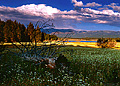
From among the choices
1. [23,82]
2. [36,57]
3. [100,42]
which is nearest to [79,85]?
[23,82]

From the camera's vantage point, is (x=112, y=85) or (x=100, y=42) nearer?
(x=112, y=85)

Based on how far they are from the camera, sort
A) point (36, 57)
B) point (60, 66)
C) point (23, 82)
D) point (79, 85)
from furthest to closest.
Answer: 1. point (36, 57)
2. point (60, 66)
3. point (23, 82)
4. point (79, 85)

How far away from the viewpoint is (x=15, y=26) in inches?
2569

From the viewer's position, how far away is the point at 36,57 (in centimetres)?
1037

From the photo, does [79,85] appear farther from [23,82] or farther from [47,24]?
[47,24]

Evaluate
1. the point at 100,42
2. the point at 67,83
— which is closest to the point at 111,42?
the point at 100,42

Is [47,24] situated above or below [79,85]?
above

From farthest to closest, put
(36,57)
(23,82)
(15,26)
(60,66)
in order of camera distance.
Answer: (15,26) → (36,57) → (60,66) → (23,82)

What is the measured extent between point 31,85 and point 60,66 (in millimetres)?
3335

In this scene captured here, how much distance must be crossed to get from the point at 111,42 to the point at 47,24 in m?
41.2

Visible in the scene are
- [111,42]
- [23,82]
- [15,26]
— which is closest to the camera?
[23,82]

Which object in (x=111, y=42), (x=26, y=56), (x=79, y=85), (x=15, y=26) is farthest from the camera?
(x=15, y=26)

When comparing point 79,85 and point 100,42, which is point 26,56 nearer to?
point 79,85

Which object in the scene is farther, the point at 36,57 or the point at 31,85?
the point at 36,57
